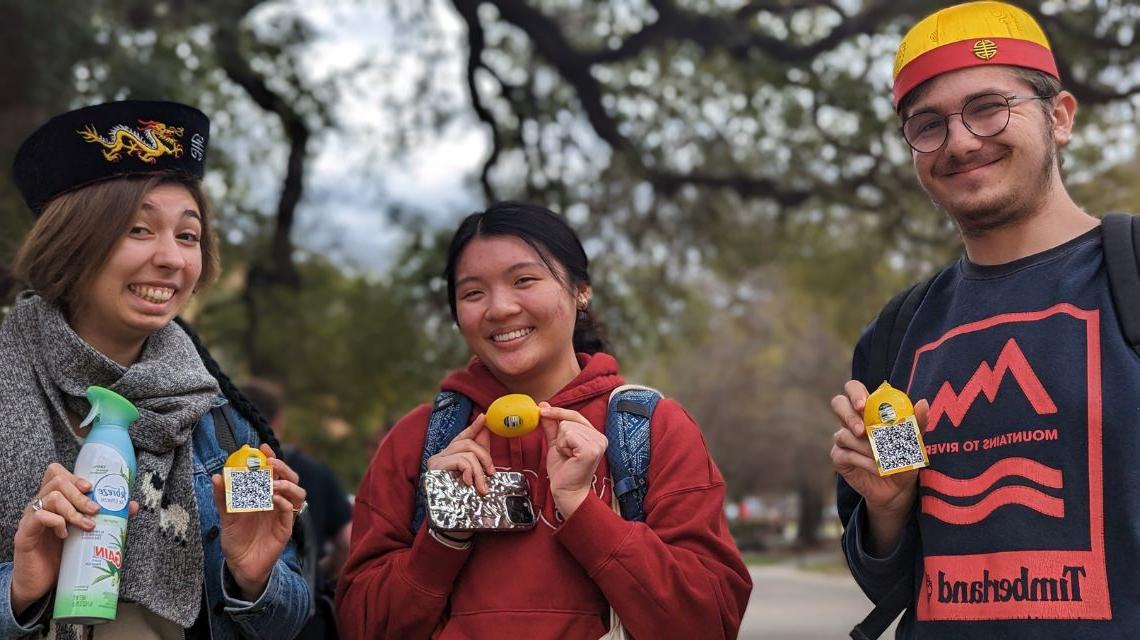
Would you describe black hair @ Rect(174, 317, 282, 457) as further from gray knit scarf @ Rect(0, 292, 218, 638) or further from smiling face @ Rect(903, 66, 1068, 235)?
smiling face @ Rect(903, 66, 1068, 235)

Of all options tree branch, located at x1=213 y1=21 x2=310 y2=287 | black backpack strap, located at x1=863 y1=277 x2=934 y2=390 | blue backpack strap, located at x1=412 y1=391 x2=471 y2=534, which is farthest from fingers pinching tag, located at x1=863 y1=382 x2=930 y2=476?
tree branch, located at x1=213 y1=21 x2=310 y2=287

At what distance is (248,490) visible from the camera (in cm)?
265

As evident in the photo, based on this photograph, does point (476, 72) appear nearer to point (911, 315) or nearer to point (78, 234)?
point (78, 234)

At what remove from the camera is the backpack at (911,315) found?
2465 millimetres

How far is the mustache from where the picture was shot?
2680 mm

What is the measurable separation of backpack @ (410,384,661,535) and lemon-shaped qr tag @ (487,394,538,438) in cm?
24

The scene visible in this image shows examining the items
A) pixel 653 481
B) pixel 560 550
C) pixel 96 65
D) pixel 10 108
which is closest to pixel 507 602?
pixel 560 550

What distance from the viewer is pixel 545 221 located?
317 cm

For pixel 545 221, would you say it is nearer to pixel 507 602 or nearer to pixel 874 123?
pixel 507 602

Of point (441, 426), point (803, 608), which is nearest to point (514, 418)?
point (441, 426)

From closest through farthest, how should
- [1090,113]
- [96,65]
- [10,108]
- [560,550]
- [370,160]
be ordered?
[560,550] < [10,108] < [96,65] < [1090,113] < [370,160]

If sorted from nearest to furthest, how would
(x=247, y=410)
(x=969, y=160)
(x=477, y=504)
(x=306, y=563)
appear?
(x=969, y=160) < (x=477, y=504) < (x=247, y=410) < (x=306, y=563)

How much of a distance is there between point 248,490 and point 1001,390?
167 cm

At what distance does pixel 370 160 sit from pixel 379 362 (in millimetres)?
2457
